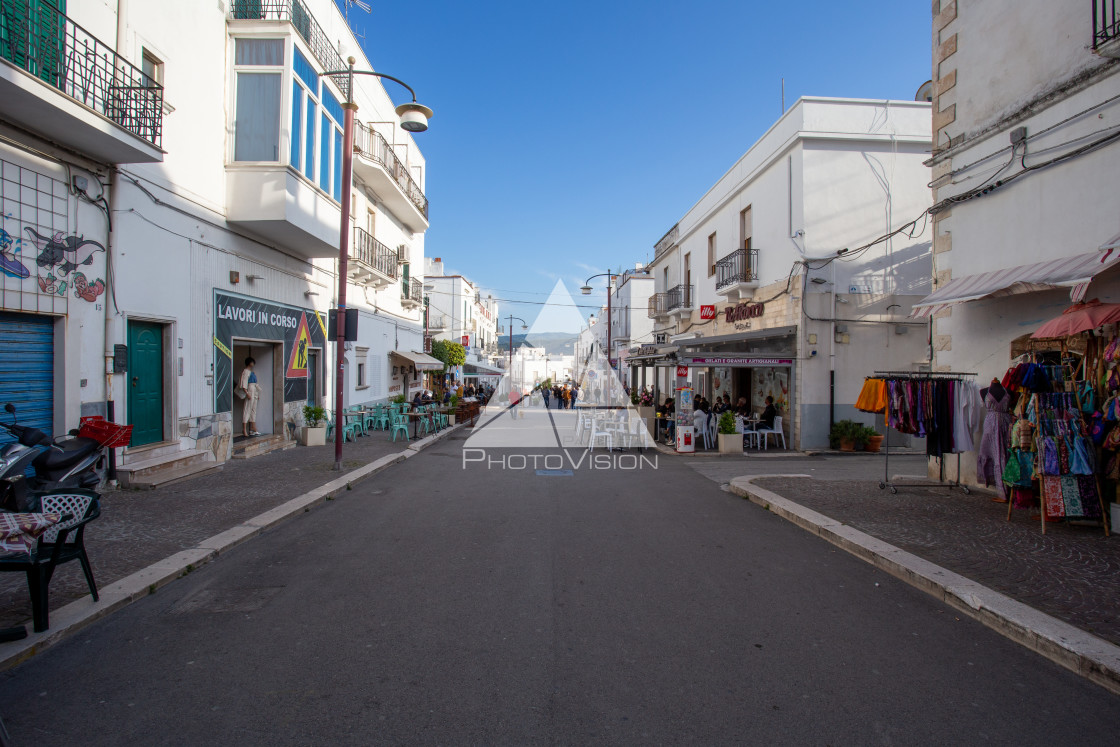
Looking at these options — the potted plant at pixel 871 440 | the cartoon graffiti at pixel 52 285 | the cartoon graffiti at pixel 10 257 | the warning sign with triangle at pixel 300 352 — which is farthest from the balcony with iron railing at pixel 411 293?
the potted plant at pixel 871 440

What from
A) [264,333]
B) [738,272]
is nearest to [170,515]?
A: [264,333]

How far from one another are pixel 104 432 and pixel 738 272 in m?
16.1

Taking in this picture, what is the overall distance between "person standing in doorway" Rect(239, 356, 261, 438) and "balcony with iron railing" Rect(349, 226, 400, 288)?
15.0 feet

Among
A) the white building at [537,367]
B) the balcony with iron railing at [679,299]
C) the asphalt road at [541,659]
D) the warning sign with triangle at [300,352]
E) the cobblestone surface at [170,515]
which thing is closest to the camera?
the asphalt road at [541,659]

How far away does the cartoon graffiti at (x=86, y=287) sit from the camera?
7910 millimetres

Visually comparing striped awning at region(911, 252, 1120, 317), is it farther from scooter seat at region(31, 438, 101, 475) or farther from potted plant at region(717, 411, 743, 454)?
scooter seat at region(31, 438, 101, 475)

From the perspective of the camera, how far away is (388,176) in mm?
18125

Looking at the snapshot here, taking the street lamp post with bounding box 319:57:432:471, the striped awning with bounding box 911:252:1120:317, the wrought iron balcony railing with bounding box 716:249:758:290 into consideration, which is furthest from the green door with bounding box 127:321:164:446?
the wrought iron balcony railing with bounding box 716:249:758:290

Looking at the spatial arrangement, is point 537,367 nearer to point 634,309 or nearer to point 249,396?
point 634,309

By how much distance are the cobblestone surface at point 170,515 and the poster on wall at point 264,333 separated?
1736 millimetres

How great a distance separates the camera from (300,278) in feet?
48.7

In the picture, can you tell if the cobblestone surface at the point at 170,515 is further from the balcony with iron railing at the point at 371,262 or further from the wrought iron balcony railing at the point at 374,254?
the wrought iron balcony railing at the point at 374,254

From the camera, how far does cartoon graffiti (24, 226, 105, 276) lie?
24.2 ft

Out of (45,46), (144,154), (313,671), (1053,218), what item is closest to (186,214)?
(144,154)
